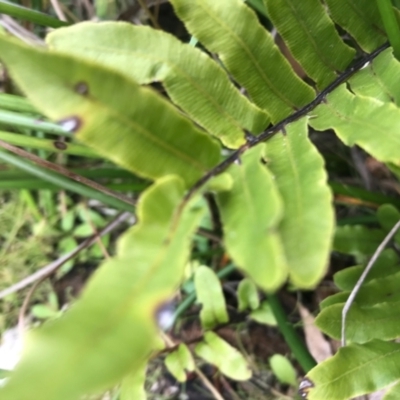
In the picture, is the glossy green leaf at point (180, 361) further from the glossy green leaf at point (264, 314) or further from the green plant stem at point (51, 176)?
the green plant stem at point (51, 176)

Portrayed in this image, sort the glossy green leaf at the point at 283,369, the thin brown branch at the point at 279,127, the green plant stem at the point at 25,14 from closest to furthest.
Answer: the thin brown branch at the point at 279,127 < the green plant stem at the point at 25,14 < the glossy green leaf at the point at 283,369

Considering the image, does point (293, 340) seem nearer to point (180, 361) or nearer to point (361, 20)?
point (180, 361)

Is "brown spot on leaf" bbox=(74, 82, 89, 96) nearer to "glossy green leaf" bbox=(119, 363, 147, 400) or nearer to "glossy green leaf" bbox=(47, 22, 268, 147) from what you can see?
"glossy green leaf" bbox=(47, 22, 268, 147)

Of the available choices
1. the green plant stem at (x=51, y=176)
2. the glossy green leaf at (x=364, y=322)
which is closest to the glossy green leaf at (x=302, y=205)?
the glossy green leaf at (x=364, y=322)

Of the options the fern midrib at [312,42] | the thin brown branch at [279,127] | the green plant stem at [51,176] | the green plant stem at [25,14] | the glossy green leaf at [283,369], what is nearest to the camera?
the thin brown branch at [279,127]

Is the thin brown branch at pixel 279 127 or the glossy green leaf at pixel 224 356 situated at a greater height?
the thin brown branch at pixel 279 127

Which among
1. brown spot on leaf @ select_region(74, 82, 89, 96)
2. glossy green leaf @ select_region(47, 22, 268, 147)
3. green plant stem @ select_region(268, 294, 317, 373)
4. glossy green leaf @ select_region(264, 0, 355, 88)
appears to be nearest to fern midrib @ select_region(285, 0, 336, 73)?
glossy green leaf @ select_region(264, 0, 355, 88)

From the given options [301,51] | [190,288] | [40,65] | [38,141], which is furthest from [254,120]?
[190,288]
